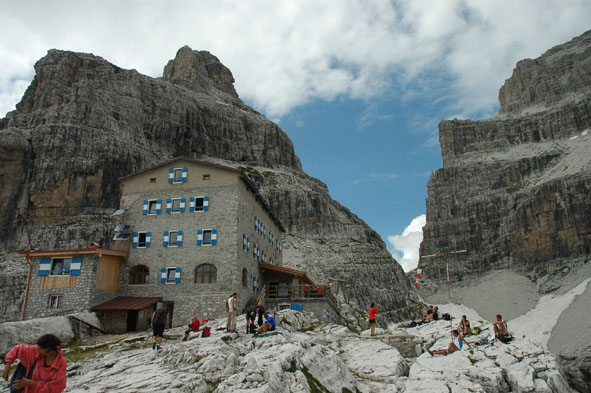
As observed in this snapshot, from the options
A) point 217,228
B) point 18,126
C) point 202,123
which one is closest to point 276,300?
point 217,228

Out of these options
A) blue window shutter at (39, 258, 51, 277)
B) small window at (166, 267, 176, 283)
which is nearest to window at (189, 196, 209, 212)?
small window at (166, 267, 176, 283)

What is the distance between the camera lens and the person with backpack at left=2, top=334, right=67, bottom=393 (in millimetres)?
8547

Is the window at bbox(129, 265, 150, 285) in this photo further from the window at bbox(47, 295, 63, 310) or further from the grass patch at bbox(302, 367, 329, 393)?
Answer: the grass patch at bbox(302, 367, 329, 393)

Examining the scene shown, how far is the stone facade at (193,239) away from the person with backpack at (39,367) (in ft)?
83.5

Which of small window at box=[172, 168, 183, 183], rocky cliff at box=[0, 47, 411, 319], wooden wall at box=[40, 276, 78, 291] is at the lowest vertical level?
wooden wall at box=[40, 276, 78, 291]

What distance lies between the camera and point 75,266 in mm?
33750

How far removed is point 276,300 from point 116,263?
41.2 feet

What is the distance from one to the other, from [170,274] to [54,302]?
799 cm

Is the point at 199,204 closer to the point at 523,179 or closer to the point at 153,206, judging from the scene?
the point at 153,206

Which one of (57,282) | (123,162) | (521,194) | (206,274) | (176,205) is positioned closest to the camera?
(57,282)

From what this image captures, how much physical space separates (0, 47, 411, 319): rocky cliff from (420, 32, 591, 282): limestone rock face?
4050cm

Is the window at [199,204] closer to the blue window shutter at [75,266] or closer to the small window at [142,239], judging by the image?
the small window at [142,239]

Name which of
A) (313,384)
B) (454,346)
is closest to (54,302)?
(313,384)

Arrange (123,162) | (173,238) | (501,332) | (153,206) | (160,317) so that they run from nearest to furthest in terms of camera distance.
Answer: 1. (160,317)
2. (501,332)
3. (173,238)
4. (153,206)
5. (123,162)
